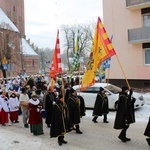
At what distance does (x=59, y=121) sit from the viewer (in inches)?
357

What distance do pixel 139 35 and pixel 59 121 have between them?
1633cm

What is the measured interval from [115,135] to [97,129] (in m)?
1.26

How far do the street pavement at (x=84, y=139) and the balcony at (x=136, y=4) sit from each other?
542 inches

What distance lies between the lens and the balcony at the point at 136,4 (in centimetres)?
2327

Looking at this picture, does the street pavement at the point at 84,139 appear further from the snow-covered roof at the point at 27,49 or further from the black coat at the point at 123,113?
the snow-covered roof at the point at 27,49

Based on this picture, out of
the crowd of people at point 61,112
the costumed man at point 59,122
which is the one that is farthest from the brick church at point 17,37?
the costumed man at point 59,122

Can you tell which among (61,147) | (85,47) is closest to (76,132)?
(61,147)

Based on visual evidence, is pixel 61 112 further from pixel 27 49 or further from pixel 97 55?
pixel 27 49

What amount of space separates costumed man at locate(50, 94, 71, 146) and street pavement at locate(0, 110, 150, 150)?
355mm

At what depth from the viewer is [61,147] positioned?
8.88 meters

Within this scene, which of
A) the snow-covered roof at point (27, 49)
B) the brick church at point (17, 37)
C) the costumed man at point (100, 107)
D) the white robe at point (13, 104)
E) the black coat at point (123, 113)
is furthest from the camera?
the snow-covered roof at point (27, 49)

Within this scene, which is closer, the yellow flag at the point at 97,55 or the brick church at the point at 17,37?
the yellow flag at the point at 97,55

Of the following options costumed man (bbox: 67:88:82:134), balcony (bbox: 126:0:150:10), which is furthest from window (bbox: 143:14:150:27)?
costumed man (bbox: 67:88:82:134)

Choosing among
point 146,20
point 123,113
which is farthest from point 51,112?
point 146,20
